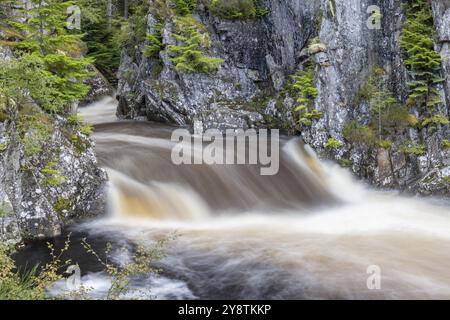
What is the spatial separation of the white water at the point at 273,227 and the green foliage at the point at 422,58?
10.6ft

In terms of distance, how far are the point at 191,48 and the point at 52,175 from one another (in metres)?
9.24

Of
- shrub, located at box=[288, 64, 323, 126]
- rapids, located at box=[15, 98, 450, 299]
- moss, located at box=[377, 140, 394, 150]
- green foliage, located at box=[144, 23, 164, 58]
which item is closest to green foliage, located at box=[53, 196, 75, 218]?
rapids, located at box=[15, 98, 450, 299]

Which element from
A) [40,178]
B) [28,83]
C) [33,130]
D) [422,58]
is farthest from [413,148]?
[28,83]

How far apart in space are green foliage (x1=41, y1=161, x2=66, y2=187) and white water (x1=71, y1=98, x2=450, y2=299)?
3.73 ft

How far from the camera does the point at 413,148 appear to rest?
12219mm

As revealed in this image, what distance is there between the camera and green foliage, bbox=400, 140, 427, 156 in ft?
39.7

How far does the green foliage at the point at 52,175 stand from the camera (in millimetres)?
8297

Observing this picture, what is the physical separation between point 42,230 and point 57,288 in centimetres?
243

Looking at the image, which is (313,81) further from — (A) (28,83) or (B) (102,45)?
(B) (102,45)

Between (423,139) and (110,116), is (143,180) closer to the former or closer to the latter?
(423,139)

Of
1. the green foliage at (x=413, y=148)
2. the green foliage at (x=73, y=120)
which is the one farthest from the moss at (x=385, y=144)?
the green foliage at (x=73, y=120)

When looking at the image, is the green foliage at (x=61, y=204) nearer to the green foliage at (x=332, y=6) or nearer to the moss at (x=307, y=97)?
the moss at (x=307, y=97)

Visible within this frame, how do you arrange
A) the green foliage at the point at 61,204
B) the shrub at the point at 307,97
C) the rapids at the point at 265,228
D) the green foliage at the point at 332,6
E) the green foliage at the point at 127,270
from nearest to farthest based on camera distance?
the green foliage at the point at 127,270, the rapids at the point at 265,228, the green foliage at the point at 61,204, the green foliage at the point at 332,6, the shrub at the point at 307,97

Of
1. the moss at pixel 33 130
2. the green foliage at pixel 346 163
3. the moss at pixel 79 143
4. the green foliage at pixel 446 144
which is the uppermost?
the moss at pixel 33 130
